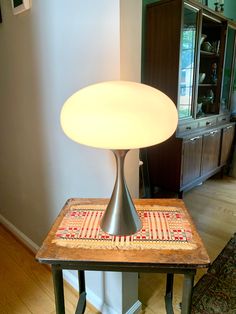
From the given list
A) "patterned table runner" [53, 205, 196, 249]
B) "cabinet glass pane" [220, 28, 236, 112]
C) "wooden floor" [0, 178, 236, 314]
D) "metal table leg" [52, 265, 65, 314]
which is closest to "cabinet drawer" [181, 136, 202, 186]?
"wooden floor" [0, 178, 236, 314]

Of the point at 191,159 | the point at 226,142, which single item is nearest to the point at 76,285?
the point at 191,159

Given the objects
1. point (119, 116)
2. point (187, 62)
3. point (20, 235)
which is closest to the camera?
point (119, 116)

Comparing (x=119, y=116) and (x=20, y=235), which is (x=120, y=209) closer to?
(x=119, y=116)

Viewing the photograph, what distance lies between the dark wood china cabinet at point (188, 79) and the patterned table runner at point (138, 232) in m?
1.41

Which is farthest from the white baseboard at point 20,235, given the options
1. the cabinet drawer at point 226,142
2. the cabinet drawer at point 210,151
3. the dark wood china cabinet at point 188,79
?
the cabinet drawer at point 226,142

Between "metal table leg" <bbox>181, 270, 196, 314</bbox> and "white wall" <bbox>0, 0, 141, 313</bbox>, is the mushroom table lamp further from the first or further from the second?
"metal table leg" <bbox>181, 270, 196, 314</bbox>

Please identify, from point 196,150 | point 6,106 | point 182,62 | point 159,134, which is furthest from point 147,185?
point 159,134

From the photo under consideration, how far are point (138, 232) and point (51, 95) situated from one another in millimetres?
825

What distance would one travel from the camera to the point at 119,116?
0.61 meters

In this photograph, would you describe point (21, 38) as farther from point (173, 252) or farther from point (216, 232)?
point (216, 232)

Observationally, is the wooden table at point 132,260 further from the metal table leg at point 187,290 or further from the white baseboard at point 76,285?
the white baseboard at point 76,285

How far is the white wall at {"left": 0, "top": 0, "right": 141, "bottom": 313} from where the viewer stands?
94 cm

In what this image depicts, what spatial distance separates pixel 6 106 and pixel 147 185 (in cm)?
142

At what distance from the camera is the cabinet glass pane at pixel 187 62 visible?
211 centimetres
